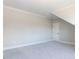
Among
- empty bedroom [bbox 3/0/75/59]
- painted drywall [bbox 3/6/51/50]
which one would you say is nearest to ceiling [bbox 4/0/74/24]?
empty bedroom [bbox 3/0/75/59]

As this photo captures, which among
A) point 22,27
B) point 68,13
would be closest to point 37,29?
point 22,27

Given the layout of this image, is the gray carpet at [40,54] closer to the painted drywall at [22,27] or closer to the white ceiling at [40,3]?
the painted drywall at [22,27]

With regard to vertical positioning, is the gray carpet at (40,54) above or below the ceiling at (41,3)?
below

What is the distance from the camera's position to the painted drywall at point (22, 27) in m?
3.80

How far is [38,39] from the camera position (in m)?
5.52

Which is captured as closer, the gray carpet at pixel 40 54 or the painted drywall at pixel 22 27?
the gray carpet at pixel 40 54

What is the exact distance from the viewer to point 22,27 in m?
4.49

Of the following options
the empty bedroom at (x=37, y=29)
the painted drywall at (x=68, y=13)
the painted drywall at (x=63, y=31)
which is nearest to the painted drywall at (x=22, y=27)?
the empty bedroom at (x=37, y=29)

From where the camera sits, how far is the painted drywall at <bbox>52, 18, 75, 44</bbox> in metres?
5.45

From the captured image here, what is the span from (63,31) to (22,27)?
3.88 m

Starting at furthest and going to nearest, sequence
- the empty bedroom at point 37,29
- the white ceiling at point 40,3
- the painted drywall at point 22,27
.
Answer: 1. the painted drywall at point 22,27
2. the empty bedroom at point 37,29
3. the white ceiling at point 40,3

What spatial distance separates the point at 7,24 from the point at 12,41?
1088mm

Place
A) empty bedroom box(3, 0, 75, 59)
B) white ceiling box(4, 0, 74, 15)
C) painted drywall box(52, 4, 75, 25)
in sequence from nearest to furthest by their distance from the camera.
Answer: white ceiling box(4, 0, 74, 15) < empty bedroom box(3, 0, 75, 59) < painted drywall box(52, 4, 75, 25)

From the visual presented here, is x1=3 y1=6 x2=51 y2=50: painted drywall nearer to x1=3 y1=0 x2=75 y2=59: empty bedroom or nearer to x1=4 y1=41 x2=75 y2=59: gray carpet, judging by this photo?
x1=3 y1=0 x2=75 y2=59: empty bedroom
